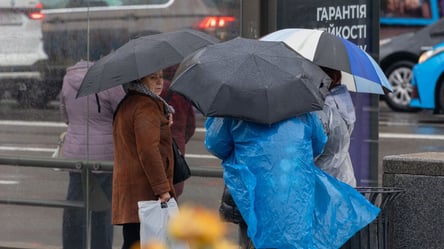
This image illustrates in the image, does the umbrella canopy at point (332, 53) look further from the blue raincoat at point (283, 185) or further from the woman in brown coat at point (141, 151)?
the woman in brown coat at point (141, 151)

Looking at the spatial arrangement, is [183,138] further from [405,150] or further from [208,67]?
[405,150]

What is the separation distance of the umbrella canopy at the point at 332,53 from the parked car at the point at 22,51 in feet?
5.55

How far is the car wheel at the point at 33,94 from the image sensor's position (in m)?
7.24

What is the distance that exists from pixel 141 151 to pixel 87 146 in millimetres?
1255

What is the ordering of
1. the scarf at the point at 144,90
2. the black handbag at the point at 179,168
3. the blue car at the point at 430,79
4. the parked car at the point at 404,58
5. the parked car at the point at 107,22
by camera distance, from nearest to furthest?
the scarf at the point at 144,90, the black handbag at the point at 179,168, the parked car at the point at 107,22, the blue car at the point at 430,79, the parked car at the point at 404,58

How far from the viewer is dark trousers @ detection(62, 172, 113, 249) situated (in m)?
7.32

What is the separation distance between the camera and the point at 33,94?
726 cm

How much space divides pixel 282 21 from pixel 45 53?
1.54 meters

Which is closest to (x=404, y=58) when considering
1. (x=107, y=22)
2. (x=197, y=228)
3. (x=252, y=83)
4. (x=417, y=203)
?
(x=107, y=22)

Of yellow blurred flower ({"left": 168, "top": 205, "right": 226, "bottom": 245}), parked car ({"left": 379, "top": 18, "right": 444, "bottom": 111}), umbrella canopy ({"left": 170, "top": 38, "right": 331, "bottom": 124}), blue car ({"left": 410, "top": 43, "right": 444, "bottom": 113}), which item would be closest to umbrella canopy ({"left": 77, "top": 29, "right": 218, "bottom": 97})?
umbrella canopy ({"left": 170, "top": 38, "right": 331, "bottom": 124})

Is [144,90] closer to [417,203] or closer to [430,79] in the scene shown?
[417,203]

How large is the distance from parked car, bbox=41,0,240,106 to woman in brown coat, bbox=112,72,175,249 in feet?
3.48

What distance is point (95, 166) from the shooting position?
7.19m

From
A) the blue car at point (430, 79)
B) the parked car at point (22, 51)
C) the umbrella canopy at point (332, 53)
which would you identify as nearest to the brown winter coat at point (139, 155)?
the umbrella canopy at point (332, 53)
